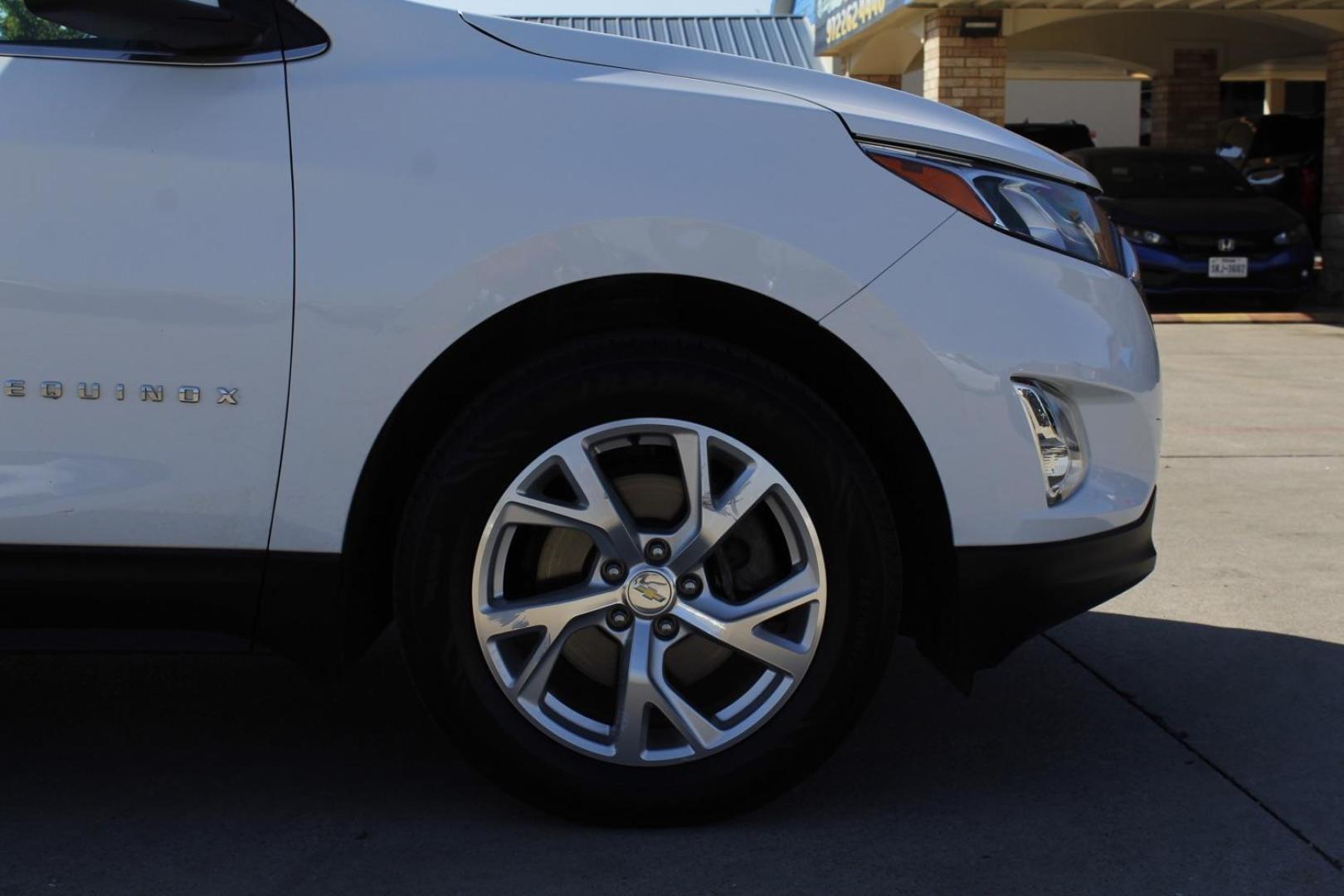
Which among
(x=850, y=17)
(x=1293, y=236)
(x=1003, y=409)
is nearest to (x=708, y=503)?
(x=1003, y=409)

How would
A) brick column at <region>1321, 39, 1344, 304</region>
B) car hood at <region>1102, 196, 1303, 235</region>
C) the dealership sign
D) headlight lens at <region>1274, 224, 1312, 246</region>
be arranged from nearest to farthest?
car hood at <region>1102, 196, 1303, 235</region>, headlight lens at <region>1274, 224, 1312, 246</region>, brick column at <region>1321, 39, 1344, 304</region>, the dealership sign

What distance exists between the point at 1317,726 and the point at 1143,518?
31.3 inches

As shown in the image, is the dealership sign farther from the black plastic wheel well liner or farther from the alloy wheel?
the alloy wheel

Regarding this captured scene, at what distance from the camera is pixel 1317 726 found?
130 inches

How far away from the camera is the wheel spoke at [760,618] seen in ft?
8.71

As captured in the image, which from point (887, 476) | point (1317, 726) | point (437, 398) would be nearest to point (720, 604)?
point (887, 476)

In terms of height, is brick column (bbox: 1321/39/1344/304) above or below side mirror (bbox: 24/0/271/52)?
below

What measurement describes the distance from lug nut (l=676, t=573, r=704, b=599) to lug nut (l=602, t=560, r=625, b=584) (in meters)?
0.10

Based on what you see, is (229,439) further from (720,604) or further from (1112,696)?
(1112,696)

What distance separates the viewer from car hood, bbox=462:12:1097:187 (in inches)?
107

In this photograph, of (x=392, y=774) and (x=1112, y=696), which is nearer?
(x=392, y=774)

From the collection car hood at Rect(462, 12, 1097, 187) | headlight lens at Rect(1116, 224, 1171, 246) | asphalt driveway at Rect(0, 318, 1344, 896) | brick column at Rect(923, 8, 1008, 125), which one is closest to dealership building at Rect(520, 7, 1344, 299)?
brick column at Rect(923, 8, 1008, 125)

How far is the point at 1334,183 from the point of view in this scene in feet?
50.2

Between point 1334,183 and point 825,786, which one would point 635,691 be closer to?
point 825,786
